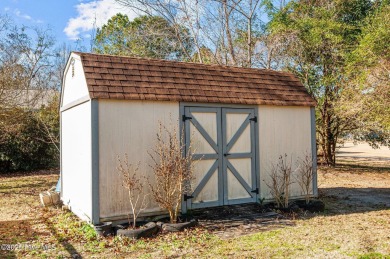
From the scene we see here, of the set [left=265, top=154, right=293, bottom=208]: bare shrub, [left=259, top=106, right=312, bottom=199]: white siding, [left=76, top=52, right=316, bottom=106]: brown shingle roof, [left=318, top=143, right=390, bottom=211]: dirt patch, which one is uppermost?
[left=76, top=52, right=316, bottom=106]: brown shingle roof

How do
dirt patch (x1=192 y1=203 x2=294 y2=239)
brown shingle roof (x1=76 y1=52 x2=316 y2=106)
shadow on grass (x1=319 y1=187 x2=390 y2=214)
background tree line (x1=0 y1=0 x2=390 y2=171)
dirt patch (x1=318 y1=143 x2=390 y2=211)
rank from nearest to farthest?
dirt patch (x1=192 y1=203 x2=294 y2=239) → brown shingle roof (x1=76 y1=52 x2=316 y2=106) → shadow on grass (x1=319 y1=187 x2=390 y2=214) → dirt patch (x1=318 y1=143 x2=390 y2=211) → background tree line (x1=0 y1=0 x2=390 y2=171)

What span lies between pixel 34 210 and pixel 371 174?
513 inches

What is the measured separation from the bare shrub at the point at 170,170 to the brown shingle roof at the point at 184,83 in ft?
2.58

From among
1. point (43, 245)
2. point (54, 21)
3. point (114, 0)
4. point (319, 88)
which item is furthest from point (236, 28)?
point (43, 245)

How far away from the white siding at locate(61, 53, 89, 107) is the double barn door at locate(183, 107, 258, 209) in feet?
6.73

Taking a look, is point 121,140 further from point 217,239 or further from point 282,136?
point 282,136

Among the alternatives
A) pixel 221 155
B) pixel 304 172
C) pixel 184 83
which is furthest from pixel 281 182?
pixel 184 83

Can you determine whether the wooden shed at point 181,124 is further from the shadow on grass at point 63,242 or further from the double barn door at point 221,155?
the shadow on grass at point 63,242

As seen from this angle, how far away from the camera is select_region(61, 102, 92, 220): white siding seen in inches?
244

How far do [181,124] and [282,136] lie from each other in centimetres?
250

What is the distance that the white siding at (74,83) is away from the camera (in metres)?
6.48

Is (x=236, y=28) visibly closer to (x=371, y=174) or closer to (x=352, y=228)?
(x=371, y=174)

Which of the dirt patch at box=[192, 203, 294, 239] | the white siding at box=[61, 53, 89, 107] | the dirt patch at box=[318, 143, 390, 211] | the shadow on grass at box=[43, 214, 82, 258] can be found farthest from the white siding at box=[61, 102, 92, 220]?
the dirt patch at box=[318, 143, 390, 211]

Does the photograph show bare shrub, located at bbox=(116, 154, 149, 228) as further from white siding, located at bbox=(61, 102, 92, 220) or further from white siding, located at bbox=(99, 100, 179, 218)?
white siding, located at bbox=(61, 102, 92, 220)
